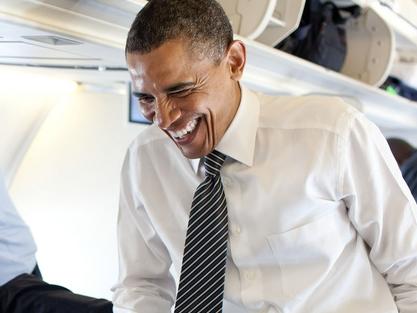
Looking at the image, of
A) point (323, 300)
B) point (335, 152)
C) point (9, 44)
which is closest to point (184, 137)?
point (335, 152)

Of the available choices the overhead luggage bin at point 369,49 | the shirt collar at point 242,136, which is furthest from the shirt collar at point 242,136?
the overhead luggage bin at point 369,49

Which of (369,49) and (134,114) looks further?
(134,114)

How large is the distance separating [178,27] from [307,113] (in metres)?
0.36

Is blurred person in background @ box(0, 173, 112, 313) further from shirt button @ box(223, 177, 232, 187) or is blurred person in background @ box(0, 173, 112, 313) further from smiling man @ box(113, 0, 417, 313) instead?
shirt button @ box(223, 177, 232, 187)

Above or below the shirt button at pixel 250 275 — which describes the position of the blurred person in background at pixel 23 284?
below

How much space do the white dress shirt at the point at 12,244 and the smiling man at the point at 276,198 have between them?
2.80ft

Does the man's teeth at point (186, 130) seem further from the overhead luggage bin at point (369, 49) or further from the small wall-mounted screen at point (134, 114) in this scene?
the small wall-mounted screen at point (134, 114)

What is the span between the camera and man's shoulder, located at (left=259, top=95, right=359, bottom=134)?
1.14 m

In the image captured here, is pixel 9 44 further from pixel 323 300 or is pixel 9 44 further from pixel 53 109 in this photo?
pixel 53 109

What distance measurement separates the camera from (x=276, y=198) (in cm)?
118

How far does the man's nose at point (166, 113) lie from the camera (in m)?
1.03

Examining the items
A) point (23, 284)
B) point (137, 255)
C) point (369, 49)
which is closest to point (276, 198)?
point (137, 255)

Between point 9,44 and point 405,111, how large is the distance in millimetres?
2473

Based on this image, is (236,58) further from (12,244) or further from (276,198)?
(12,244)
